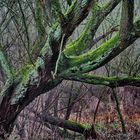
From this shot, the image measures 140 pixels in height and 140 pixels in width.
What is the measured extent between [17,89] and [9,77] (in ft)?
0.99

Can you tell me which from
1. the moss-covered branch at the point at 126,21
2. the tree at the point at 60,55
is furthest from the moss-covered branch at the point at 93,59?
the moss-covered branch at the point at 126,21

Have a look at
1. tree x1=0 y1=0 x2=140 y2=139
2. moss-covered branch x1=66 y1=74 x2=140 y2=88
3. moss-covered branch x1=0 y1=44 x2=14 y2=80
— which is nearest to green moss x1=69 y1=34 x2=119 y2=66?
tree x1=0 y1=0 x2=140 y2=139

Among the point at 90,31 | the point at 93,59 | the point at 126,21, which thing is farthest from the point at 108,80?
the point at 126,21

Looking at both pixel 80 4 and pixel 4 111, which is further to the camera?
pixel 4 111

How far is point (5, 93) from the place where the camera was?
6.00 m

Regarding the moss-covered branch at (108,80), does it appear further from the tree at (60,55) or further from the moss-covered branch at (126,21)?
the moss-covered branch at (126,21)

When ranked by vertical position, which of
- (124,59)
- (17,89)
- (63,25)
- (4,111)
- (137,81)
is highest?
(124,59)

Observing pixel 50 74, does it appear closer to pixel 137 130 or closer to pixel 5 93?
pixel 5 93

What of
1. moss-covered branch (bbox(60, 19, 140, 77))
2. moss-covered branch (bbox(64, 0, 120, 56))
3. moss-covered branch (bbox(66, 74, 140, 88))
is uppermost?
moss-covered branch (bbox(64, 0, 120, 56))

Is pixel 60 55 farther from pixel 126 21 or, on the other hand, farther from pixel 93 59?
pixel 126 21

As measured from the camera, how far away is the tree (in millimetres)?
4957

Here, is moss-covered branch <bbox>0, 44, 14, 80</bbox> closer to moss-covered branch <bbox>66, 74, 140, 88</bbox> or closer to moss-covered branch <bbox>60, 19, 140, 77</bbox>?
moss-covered branch <bbox>60, 19, 140, 77</bbox>

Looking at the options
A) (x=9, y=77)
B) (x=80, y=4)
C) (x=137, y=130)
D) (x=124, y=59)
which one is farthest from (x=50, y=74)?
(x=124, y=59)

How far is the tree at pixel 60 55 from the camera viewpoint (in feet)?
16.3
